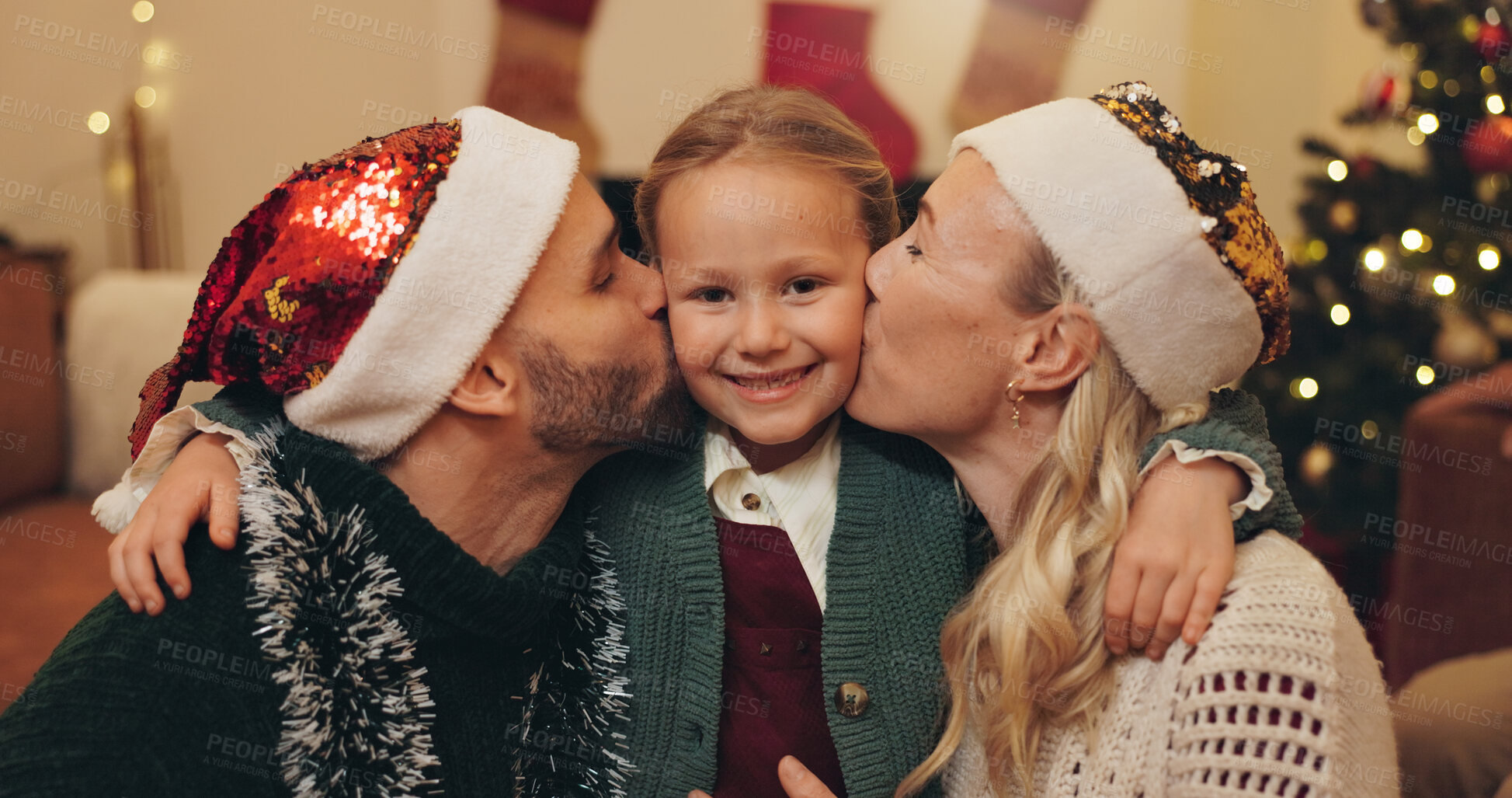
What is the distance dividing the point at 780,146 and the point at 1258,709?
102 centimetres

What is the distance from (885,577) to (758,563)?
0.20 metres

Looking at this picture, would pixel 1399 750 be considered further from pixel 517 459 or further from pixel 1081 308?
pixel 517 459

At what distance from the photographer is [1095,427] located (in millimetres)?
1310

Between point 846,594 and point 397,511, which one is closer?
point 397,511

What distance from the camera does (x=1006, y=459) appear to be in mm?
1414

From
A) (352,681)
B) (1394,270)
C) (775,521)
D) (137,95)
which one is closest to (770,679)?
(775,521)

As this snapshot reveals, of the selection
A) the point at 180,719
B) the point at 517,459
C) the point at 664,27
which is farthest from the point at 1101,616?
the point at 664,27

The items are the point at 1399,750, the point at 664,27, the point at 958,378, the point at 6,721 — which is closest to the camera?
the point at 6,721

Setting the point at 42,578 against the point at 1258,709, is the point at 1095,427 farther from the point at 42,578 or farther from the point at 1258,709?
the point at 42,578

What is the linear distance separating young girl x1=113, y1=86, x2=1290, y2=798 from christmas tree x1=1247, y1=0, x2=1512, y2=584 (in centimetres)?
181

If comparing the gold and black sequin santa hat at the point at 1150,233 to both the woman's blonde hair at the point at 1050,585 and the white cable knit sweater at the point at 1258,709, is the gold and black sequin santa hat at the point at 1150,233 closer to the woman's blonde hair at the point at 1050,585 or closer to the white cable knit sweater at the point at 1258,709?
the woman's blonde hair at the point at 1050,585

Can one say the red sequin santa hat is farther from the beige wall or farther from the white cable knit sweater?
the beige wall

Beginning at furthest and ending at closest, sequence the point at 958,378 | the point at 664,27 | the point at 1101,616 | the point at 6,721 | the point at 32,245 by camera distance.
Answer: the point at 664,27, the point at 32,245, the point at 958,378, the point at 1101,616, the point at 6,721

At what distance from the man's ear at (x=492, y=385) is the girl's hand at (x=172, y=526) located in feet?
1.01
